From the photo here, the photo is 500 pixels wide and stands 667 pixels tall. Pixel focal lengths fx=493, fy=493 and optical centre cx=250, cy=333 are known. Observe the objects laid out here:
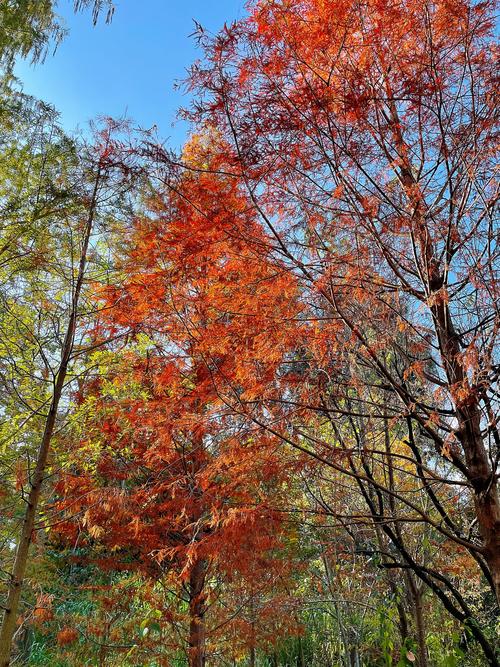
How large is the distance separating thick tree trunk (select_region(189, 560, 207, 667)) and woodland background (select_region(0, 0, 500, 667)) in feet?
0.10

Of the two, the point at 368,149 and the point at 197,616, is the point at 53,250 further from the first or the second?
the point at 197,616

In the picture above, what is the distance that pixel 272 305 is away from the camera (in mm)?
3973

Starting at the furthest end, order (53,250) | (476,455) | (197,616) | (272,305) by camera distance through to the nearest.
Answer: (197,616) → (53,250) → (272,305) → (476,455)

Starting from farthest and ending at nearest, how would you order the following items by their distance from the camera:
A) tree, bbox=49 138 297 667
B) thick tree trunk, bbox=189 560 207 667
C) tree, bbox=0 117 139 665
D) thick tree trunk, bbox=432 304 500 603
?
thick tree trunk, bbox=189 560 207 667, tree, bbox=49 138 297 667, tree, bbox=0 117 139 665, thick tree trunk, bbox=432 304 500 603

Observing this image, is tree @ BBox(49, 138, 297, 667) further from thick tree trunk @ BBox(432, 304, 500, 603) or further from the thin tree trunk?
thick tree trunk @ BBox(432, 304, 500, 603)

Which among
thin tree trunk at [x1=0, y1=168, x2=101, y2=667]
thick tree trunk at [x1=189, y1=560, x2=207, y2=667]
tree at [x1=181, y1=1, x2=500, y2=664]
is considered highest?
tree at [x1=181, y1=1, x2=500, y2=664]

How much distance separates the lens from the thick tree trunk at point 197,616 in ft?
16.9

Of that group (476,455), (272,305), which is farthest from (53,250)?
(476,455)

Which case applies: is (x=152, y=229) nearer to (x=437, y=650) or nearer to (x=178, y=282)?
(x=178, y=282)

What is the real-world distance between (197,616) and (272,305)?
3.59m

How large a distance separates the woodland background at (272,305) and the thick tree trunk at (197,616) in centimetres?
3

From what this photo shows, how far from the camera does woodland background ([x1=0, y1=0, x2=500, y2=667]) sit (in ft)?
10.2

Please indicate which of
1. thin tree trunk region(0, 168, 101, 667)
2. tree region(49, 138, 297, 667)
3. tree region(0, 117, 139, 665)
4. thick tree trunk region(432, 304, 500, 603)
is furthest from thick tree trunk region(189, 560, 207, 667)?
thick tree trunk region(432, 304, 500, 603)

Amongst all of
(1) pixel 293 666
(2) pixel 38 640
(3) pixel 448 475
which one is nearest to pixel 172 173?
(3) pixel 448 475
